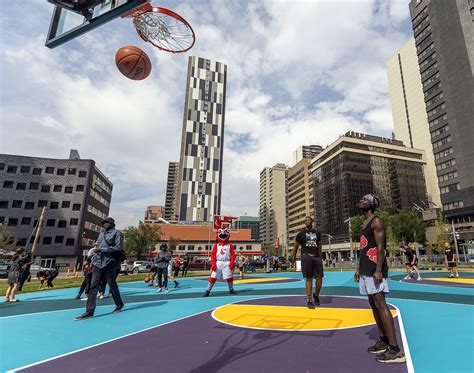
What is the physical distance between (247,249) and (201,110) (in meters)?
64.2

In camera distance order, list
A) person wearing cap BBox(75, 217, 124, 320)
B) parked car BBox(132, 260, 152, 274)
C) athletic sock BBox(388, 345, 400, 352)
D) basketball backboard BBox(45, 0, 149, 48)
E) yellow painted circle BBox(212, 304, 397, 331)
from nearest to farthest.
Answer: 1. athletic sock BBox(388, 345, 400, 352)
2. basketball backboard BBox(45, 0, 149, 48)
3. yellow painted circle BBox(212, 304, 397, 331)
4. person wearing cap BBox(75, 217, 124, 320)
5. parked car BBox(132, 260, 152, 274)

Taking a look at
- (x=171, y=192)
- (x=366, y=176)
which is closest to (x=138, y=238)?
(x=366, y=176)

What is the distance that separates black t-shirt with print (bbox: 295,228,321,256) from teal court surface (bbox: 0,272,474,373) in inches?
55.5

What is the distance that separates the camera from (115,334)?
4.73 m

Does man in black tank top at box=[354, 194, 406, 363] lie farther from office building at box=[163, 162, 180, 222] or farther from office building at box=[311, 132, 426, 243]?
office building at box=[163, 162, 180, 222]

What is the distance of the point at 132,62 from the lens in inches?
348

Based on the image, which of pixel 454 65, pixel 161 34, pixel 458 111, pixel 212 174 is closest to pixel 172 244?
pixel 212 174

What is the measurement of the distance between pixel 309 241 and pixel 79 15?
7.12 metres

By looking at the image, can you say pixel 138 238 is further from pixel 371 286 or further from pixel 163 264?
pixel 371 286

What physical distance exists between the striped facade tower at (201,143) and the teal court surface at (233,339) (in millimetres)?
104485

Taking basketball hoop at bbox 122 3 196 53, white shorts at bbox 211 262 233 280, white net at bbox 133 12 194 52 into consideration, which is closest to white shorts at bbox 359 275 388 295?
white shorts at bbox 211 262 233 280

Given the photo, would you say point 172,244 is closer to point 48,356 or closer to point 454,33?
point 48,356

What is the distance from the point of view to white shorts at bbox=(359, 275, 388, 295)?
12.8 feet

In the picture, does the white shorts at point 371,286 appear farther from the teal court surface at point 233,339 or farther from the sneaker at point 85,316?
the sneaker at point 85,316
